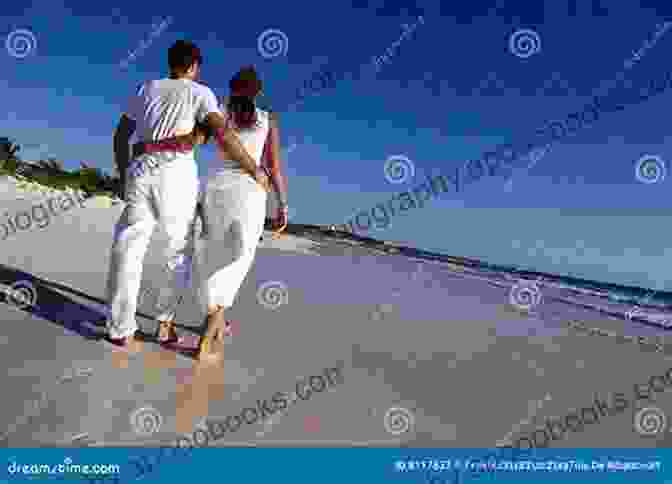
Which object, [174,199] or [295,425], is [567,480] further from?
[174,199]

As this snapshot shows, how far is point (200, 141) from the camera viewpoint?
3.33 metres

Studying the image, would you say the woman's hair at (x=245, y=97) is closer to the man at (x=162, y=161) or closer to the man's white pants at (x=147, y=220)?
the man at (x=162, y=161)

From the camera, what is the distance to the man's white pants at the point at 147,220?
10.8 feet

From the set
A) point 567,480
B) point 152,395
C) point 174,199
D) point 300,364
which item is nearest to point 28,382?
point 152,395

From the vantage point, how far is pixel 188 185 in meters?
3.36

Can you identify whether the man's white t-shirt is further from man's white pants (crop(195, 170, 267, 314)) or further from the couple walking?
man's white pants (crop(195, 170, 267, 314))

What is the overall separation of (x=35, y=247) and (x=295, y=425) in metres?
5.05

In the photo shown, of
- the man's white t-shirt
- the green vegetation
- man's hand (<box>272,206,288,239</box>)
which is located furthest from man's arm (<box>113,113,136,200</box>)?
the green vegetation

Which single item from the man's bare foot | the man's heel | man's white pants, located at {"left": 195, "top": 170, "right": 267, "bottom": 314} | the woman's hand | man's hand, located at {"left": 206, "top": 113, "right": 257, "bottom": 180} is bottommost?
the man's bare foot

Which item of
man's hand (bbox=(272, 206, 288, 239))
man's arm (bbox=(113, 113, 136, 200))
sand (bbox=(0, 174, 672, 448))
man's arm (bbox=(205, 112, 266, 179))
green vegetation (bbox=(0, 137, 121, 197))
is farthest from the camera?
green vegetation (bbox=(0, 137, 121, 197))

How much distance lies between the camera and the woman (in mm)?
3336

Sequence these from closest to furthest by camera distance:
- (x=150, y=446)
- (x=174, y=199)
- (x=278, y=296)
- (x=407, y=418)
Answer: (x=150, y=446)
(x=407, y=418)
(x=174, y=199)
(x=278, y=296)

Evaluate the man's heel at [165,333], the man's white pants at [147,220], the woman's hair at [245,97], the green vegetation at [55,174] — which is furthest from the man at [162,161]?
the green vegetation at [55,174]

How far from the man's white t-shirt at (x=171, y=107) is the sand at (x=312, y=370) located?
0.61 metres
